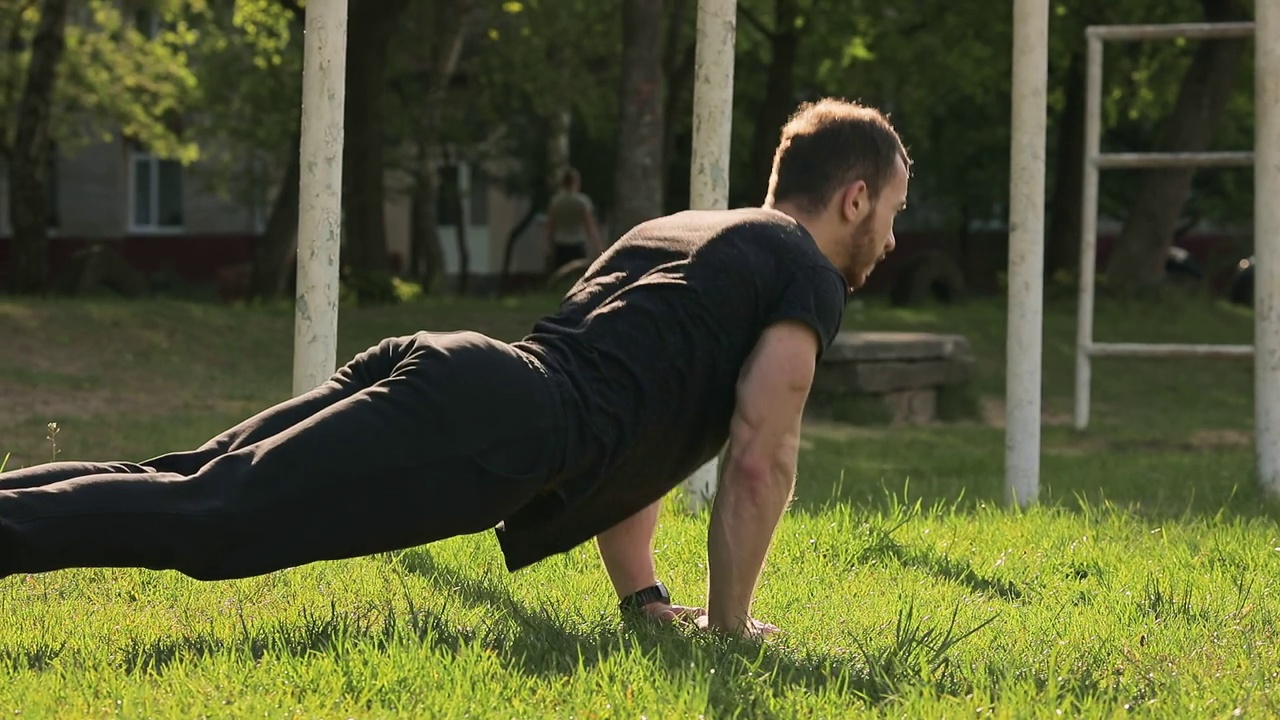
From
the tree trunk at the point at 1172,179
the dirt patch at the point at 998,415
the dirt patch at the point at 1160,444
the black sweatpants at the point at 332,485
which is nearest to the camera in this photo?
the black sweatpants at the point at 332,485

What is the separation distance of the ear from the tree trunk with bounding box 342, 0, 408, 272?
16155 mm

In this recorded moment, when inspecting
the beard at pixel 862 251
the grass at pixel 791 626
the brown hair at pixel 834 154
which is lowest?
the grass at pixel 791 626

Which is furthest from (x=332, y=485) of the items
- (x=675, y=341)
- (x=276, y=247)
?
(x=276, y=247)

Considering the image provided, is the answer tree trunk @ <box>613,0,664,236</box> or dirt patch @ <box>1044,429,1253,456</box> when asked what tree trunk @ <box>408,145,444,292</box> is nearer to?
tree trunk @ <box>613,0,664,236</box>

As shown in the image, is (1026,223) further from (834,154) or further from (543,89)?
(543,89)

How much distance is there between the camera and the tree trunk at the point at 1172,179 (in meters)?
19.8

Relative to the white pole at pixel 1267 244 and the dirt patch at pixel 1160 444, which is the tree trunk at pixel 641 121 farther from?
the white pole at pixel 1267 244

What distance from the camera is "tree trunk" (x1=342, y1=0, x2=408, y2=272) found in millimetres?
19953

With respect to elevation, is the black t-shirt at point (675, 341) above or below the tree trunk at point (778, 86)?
below

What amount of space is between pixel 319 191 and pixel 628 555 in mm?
1823

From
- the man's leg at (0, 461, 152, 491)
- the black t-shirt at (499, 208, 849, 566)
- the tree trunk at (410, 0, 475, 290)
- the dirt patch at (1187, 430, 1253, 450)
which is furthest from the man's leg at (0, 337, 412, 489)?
the tree trunk at (410, 0, 475, 290)

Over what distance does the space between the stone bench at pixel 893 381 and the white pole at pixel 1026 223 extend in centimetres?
596

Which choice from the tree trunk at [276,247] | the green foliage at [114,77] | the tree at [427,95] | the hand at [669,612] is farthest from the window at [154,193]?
the hand at [669,612]

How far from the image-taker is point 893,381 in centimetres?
1348
